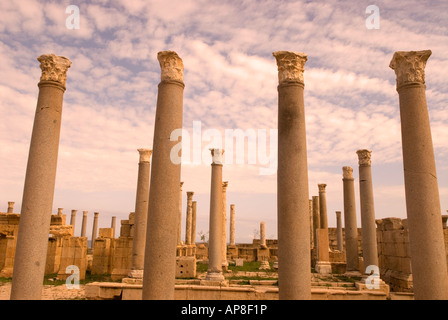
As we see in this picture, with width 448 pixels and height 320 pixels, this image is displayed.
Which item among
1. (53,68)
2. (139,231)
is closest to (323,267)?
(139,231)

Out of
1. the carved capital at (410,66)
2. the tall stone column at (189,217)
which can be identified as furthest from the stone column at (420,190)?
the tall stone column at (189,217)

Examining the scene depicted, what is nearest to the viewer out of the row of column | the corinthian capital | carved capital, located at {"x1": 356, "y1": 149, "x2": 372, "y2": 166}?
the row of column

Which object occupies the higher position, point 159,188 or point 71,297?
point 159,188

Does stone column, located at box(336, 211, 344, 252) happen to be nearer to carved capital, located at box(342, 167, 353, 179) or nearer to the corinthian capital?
carved capital, located at box(342, 167, 353, 179)

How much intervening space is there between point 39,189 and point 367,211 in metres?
13.9

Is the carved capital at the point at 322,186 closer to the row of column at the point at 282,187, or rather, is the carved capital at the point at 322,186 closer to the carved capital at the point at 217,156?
the carved capital at the point at 217,156

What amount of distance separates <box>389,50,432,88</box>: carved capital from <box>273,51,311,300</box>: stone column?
266 cm

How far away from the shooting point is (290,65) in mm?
8305

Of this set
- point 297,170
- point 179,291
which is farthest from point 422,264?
point 179,291

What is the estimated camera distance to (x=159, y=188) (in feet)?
24.9

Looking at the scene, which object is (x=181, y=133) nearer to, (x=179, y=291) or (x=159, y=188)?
(x=159, y=188)

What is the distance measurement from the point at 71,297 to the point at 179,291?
16.7 ft

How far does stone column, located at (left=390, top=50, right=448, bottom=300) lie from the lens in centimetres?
752

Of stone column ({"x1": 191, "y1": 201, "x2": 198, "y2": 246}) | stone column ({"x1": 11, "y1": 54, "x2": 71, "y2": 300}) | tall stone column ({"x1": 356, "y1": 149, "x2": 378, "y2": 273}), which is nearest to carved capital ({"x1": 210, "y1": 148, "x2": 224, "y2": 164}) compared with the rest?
tall stone column ({"x1": 356, "y1": 149, "x2": 378, "y2": 273})
